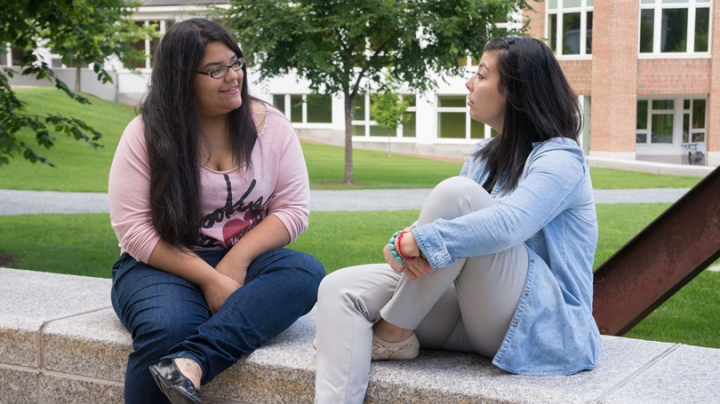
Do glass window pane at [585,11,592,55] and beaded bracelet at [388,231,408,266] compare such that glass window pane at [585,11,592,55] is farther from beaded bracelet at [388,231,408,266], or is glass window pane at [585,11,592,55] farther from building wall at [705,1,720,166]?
beaded bracelet at [388,231,408,266]

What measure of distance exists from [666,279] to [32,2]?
589 centimetres

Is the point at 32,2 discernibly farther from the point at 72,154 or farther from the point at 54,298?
the point at 72,154

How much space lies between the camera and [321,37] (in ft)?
68.8

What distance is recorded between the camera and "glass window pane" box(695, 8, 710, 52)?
112ft

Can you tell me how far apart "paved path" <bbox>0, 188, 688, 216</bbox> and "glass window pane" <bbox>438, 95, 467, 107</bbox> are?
67.2 ft

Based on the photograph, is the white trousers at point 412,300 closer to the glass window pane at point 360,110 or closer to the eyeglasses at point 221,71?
the eyeglasses at point 221,71

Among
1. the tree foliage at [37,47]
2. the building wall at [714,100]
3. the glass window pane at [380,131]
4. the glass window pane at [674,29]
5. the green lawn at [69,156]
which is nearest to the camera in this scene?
the tree foliage at [37,47]

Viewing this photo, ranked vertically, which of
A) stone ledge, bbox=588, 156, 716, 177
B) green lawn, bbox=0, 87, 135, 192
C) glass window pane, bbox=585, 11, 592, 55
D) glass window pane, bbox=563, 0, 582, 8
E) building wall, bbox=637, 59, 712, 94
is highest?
glass window pane, bbox=563, 0, 582, 8

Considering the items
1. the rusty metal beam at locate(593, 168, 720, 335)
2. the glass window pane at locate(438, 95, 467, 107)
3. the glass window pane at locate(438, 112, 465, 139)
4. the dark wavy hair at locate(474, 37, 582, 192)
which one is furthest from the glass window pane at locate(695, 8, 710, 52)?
the dark wavy hair at locate(474, 37, 582, 192)

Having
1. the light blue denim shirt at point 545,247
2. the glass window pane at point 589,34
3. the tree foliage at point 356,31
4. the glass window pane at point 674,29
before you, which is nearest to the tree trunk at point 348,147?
the tree foliage at point 356,31

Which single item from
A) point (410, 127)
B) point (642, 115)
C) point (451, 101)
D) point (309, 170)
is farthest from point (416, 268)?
point (410, 127)

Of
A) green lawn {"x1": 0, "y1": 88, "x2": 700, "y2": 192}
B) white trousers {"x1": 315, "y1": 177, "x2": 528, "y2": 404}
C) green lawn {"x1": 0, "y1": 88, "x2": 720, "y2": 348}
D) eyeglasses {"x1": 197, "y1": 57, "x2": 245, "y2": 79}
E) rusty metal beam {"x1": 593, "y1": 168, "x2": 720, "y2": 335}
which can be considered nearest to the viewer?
white trousers {"x1": 315, "y1": 177, "x2": 528, "y2": 404}

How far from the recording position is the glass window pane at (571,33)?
36.3 meters

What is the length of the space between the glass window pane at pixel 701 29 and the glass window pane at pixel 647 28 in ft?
5.79
